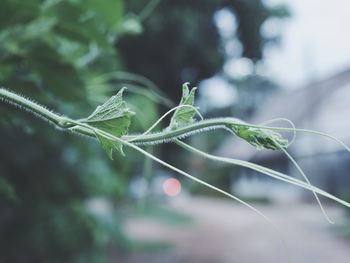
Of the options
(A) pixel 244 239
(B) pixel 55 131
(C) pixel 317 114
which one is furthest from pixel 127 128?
(C) pixel 317 114

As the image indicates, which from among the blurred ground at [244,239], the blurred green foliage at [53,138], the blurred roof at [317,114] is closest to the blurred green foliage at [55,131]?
the blurred green foliage at [53,138]

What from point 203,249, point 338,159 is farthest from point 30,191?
point 338,159

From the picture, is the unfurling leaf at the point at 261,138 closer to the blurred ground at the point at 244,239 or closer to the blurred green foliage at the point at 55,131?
the blurred green foliage at the point at 55,131

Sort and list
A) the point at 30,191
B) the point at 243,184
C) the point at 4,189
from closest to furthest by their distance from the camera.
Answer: the point at 4,189 < the point at 30,191 < the point at 243,184

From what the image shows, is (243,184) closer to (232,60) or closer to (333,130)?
(333,130)

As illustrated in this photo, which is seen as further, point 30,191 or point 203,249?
point 203,249

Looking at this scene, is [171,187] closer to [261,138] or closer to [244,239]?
[244,239]
